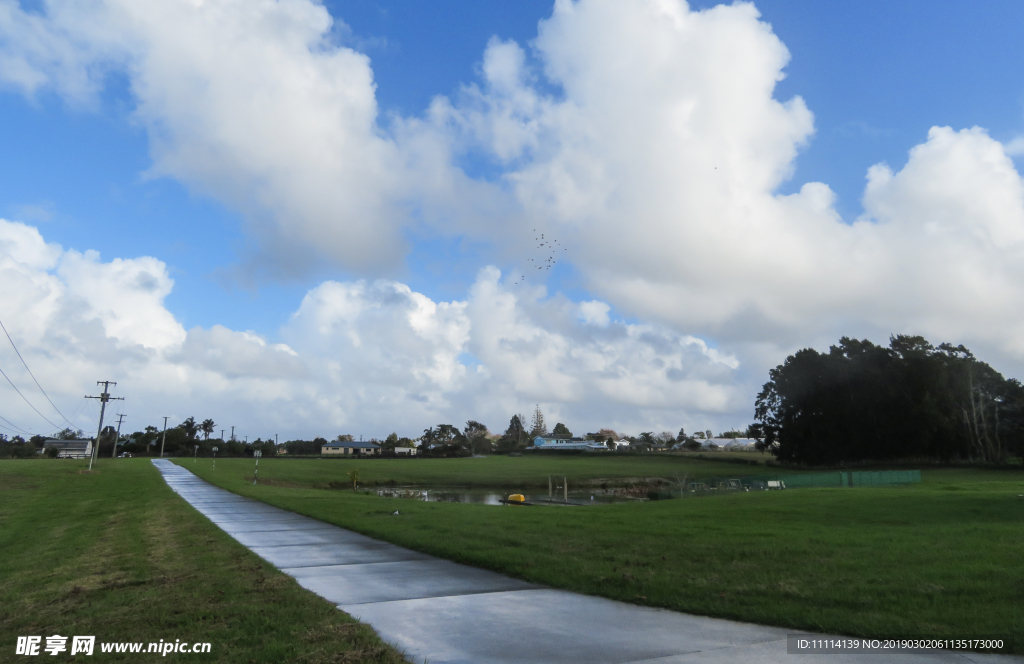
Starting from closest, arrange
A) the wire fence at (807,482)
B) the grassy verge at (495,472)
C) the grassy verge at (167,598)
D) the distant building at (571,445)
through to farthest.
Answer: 1. the grassy verge at (167,598)
2. the wire fence at (807,482)
3. the grassy verge at (495,472)
4. the distant building at (571,445)

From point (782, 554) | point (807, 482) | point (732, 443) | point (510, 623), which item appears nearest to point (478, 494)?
point (807, 482)

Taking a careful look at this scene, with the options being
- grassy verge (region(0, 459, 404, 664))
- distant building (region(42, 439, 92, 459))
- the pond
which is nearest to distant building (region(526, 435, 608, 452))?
the pond

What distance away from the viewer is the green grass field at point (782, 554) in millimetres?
7410

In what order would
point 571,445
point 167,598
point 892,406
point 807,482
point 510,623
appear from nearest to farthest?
point 510,623, point 167,598, point 807,482, point 892,406, point 571,445

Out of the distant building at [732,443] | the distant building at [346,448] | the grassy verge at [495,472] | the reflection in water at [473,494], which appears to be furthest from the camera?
the distant building at [732,443]

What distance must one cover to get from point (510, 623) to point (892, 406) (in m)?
80.6

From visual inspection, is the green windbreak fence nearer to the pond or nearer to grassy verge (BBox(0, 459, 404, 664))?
the pond

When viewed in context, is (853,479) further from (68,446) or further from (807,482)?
(68,446)

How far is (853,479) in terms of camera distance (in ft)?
140

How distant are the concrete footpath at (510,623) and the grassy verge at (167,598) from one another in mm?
542

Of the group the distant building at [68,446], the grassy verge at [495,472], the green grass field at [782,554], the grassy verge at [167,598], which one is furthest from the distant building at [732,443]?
the grassy verge at [167,598]

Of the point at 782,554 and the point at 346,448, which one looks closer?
the point at 782,554

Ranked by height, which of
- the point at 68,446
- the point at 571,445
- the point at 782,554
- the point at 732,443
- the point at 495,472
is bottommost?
the point at 495,472

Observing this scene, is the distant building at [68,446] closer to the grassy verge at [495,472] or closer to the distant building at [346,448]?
the distant building at [346,448]
